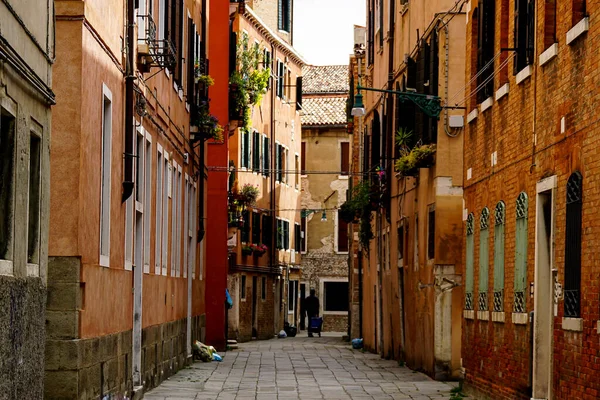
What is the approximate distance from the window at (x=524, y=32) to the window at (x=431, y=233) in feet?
26.6

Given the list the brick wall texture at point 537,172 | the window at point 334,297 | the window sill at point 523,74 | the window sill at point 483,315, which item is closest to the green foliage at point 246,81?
the brick wall texture at point 537,172

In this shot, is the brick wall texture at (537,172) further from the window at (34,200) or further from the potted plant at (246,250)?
the potted plant at (246,250)

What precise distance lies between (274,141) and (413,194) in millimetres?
25168

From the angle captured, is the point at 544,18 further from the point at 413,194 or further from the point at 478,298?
the point at 413,194

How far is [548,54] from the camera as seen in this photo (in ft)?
48.1

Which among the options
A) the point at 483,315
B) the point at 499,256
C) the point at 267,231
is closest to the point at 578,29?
the point at 499,256

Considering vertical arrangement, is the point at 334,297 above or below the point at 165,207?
below

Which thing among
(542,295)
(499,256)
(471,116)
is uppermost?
(471,116)

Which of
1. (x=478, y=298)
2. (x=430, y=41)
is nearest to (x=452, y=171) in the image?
(x=430, y=41)

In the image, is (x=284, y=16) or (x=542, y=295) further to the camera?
(x=284, y=16)

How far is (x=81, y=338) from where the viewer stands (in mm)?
13383

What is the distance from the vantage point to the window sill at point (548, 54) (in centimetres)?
1439

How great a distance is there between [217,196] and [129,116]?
1860 cm

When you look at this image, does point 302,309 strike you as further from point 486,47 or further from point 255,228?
point 486,47
